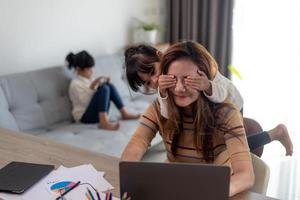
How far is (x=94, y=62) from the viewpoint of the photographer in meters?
2.94

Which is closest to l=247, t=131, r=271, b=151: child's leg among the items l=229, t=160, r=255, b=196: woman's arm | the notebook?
l=229, t=160, r=255, b=196: woman's arm

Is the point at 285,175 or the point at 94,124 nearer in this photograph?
the point at 285,175

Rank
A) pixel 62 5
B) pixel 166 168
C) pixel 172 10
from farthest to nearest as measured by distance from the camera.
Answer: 1. pixel 172 10
2. pixel 62 5
3. pixel 166 168

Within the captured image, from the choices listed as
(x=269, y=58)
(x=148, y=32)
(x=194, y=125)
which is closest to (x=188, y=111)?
(x=194, y=125)

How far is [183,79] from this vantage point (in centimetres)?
125

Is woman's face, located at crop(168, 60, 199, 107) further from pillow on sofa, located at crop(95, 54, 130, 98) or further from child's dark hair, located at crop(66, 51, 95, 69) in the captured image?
pillow on sofa, located at crop(95, 54, 130, 98)

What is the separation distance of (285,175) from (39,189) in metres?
1.92

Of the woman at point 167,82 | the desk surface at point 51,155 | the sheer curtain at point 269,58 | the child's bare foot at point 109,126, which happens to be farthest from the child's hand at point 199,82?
the sheer curtain at point 269,58

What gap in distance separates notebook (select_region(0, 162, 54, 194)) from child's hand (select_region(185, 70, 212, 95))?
1.83ft

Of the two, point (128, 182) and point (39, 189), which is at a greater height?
point (128, 182)

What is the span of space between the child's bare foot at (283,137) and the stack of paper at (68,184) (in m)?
0.90

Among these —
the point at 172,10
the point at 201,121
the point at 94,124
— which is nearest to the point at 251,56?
the point at 172,10

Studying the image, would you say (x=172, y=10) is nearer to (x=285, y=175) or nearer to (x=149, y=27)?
(x=149, y=27)

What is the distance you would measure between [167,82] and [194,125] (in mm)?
194
